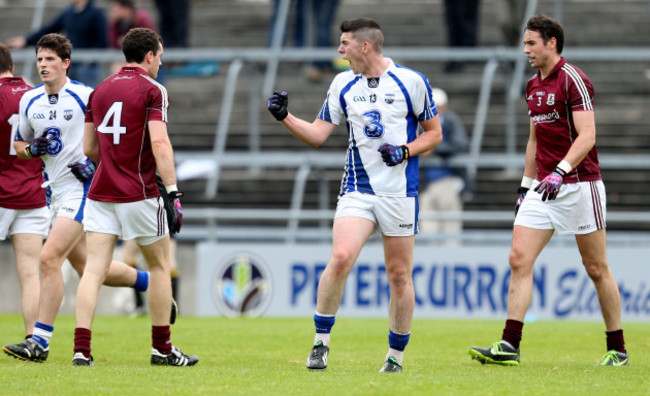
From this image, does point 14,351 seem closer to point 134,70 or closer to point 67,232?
point 67,232

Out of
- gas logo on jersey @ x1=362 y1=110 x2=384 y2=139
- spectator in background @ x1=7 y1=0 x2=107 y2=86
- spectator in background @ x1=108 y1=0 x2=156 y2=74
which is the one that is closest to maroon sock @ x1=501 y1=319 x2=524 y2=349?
gas logo on jersey @ x1=362 y1=110 x2=384 y2=139

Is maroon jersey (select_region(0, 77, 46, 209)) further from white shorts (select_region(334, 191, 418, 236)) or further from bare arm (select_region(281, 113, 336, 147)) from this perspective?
white shorts (select_region(334, 191, 418, 236))

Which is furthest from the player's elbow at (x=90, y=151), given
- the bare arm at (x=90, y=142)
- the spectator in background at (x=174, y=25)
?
the spectator in background at (x=174, y=25)

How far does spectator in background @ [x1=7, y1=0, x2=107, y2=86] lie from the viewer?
17500 mm

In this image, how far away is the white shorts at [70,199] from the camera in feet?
30.0

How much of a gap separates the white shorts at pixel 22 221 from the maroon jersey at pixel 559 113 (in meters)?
4.03

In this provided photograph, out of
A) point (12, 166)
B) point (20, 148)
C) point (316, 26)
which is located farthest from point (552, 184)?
point (316, 26)

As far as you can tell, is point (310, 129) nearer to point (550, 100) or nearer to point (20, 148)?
point (550, 100)

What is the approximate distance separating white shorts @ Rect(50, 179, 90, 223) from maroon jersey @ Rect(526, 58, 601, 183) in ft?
11.6

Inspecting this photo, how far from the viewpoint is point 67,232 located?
9.11 meters

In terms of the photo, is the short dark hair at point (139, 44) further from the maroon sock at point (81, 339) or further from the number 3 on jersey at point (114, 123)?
the maroon sock at point (81, 339)

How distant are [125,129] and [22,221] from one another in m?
1.66

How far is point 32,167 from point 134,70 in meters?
1.70

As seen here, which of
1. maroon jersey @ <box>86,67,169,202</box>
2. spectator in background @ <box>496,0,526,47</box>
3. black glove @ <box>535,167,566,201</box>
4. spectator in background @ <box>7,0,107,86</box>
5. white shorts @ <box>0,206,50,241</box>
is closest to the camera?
maroon jersey @ <box>86,67,169,202</box>
